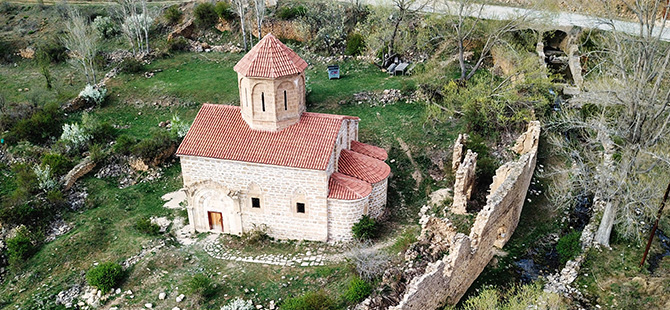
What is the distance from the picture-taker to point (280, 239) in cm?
2006

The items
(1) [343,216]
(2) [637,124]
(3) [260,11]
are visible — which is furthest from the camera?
(3) [260,11]

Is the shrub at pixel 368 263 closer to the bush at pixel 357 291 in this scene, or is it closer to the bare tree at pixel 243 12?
the bush at pixel 357 291

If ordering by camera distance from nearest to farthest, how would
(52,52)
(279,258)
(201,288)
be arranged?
1. (201,288)
2. (279,258)
3. (52,52)

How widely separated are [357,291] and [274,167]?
5525 millimetres

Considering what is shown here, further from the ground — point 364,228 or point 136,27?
point 136,27

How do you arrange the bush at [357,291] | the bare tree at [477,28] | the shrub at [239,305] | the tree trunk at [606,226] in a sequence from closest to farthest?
1. the bush at [357,291]
2. the shrub at [239,305]
3. the tree trunk at [606,226]
4. the bare tree at [477,28]

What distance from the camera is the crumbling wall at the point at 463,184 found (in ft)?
63.5

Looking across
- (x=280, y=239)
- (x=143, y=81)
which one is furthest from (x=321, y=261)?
(x=143, y=81)

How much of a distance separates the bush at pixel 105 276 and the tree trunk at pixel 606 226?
16.8 metres

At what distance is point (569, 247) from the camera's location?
61.9 ft

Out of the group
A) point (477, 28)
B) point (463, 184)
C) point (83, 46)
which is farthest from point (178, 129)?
point (477, 28)

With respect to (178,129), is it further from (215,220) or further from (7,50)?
(7,50)

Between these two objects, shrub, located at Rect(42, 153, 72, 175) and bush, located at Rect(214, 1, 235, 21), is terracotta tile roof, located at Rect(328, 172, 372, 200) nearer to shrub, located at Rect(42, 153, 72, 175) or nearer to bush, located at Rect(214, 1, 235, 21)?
shrub, located at Rect(42, 153, 72, 175)

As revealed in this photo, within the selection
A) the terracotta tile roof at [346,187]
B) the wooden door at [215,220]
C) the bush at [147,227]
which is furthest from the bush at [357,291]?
the bush at [147,227]
